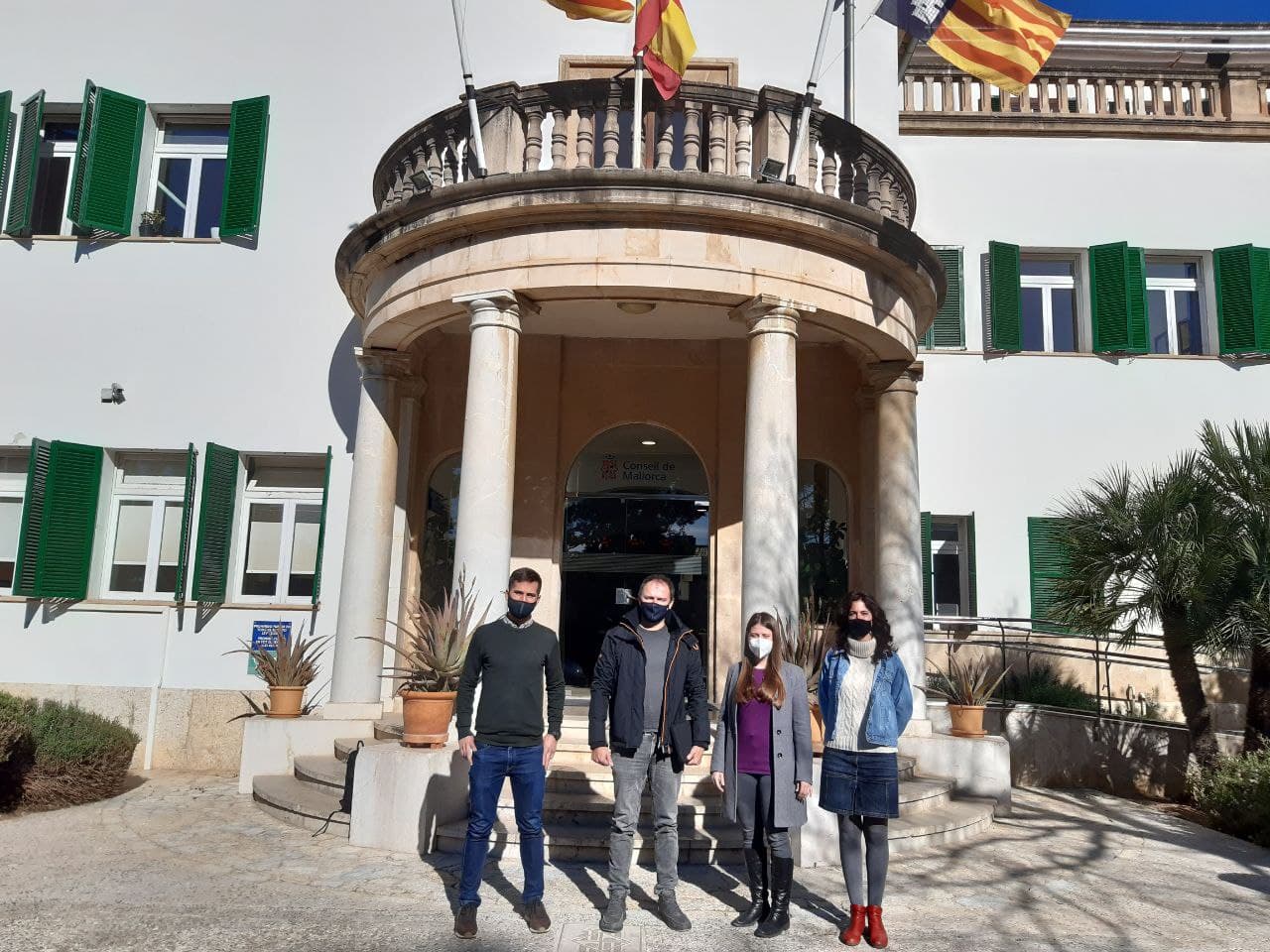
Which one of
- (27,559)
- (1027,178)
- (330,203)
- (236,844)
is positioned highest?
(1027,178)

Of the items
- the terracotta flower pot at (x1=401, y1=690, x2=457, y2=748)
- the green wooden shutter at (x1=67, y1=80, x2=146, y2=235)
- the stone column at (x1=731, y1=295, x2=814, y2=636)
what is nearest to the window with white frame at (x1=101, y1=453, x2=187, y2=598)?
the green wooden shutter at (x1=67, y1=80, x2=146, y2=235)

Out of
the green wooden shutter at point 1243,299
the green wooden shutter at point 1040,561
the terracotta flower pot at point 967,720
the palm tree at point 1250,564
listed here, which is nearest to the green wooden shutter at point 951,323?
the green wooden shutter at point 1040,561

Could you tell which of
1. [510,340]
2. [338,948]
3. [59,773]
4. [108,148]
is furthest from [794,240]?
[108,148]

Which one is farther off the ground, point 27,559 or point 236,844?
point 27,559

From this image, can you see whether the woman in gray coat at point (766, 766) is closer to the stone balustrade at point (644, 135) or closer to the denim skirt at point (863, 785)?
the denim skirt at point (863, 785)

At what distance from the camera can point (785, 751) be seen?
496cm

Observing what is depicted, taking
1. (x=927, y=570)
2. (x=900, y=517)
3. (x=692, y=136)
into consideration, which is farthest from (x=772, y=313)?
(x=927, y=570)

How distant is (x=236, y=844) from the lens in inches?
262

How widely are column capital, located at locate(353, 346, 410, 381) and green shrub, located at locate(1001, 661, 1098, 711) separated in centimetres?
737

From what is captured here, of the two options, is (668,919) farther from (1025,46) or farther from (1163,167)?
(1163,167)

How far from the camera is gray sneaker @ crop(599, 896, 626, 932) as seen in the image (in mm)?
4828

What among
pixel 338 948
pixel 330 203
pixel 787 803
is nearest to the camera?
pixel 338 948

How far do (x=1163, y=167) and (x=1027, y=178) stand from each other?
188cm

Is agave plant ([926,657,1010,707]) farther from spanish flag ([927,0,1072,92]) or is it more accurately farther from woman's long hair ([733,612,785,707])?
spanish flag ([927,0,1072,92])
